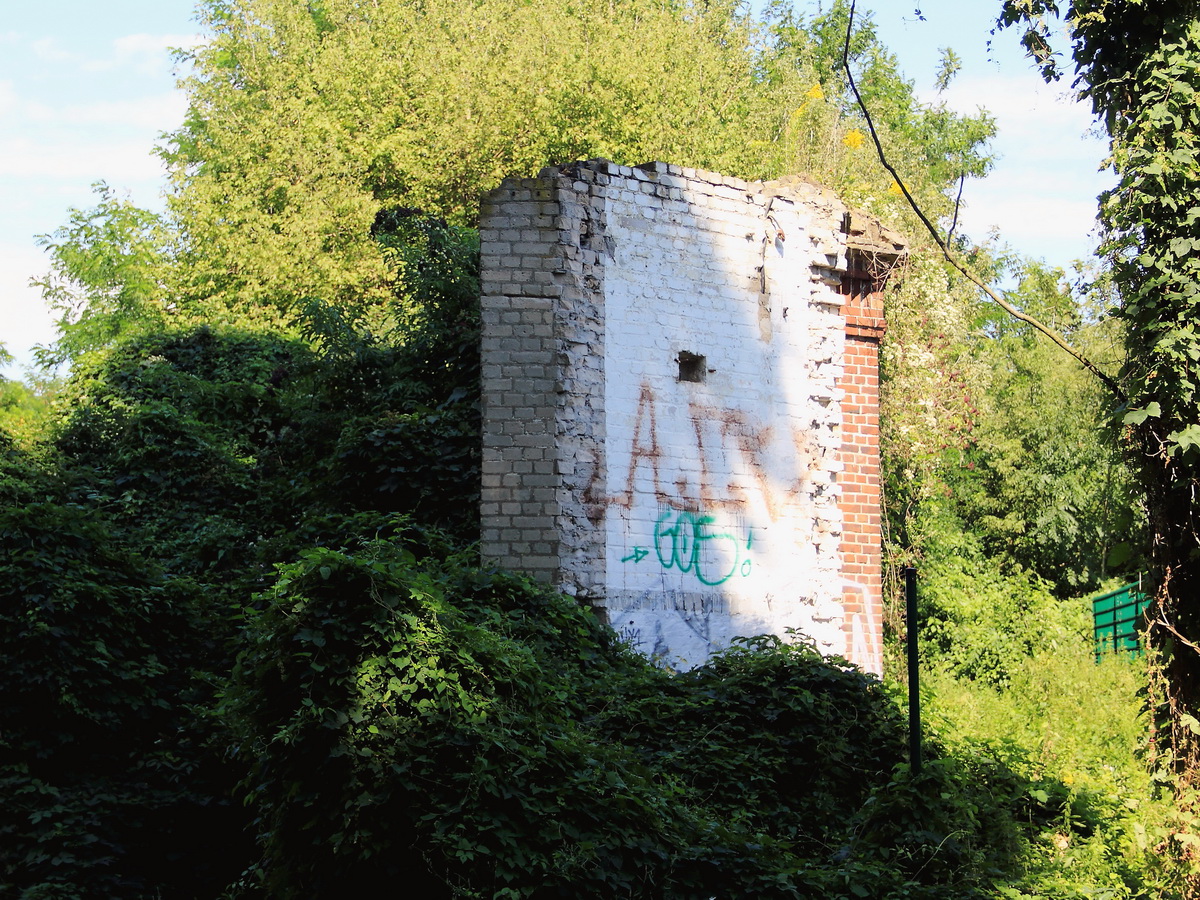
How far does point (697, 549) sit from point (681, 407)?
119 centimetres

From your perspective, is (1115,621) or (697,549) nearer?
(697,549)

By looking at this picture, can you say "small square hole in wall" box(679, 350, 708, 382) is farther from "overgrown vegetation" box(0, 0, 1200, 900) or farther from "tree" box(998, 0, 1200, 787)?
"tree" box(998, 0, 1200, 787)

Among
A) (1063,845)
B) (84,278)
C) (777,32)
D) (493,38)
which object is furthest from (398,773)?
(777,32)

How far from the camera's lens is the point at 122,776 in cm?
831

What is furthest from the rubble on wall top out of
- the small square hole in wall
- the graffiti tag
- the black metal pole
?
the black metal pole

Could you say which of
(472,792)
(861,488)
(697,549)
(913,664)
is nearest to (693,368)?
(697,549)

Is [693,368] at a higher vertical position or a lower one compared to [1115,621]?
higher

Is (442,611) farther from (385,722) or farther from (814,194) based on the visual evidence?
(814,194)

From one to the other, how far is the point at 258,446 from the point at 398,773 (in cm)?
892

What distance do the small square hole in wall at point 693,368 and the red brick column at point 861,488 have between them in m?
1.69

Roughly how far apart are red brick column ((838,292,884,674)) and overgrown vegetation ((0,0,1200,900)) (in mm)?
1063

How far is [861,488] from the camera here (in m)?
11.6

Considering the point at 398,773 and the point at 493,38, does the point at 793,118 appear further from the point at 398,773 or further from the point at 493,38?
the point at 398,773

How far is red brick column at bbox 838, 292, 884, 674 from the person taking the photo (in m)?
11.5
